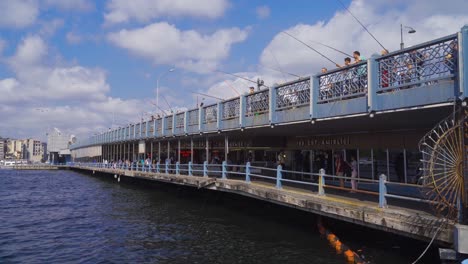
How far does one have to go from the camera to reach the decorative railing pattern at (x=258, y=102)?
18016 millimetres

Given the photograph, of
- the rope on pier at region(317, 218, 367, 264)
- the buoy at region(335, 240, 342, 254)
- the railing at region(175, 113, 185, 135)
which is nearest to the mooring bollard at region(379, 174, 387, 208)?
the rope on pier at region(317, 218, 367, 264)

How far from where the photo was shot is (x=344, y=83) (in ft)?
43.8

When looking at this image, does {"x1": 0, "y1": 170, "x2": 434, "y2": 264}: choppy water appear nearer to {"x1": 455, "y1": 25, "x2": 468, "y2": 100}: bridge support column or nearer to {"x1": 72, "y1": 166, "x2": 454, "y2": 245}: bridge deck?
{"x1": 72, "y1": 166, "x2": 454, "y2": 245}: bridge deck

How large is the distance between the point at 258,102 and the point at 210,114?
586cm

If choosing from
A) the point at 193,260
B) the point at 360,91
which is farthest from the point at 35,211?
the point at 360,91

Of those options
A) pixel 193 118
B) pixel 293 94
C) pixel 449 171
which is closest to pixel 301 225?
pixel 293 94

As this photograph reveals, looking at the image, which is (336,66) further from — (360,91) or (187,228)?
(187,228)

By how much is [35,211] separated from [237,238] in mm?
14290

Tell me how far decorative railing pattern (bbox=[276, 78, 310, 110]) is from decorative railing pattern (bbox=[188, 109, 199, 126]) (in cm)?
985

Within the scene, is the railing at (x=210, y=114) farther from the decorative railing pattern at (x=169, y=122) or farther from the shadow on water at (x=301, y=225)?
the decorative railing pattern at (x=169, y=122)

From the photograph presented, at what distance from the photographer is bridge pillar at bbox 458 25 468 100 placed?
902cm

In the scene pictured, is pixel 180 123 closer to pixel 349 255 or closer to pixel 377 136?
pixel 377 136

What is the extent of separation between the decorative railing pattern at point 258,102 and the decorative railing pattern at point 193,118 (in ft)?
23.2

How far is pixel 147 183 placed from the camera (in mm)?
40312
